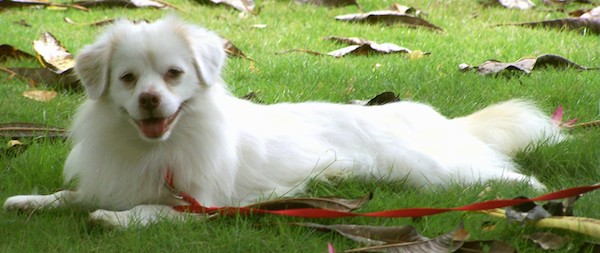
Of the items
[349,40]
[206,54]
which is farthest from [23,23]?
[206,54]

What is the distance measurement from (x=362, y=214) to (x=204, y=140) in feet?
3.01

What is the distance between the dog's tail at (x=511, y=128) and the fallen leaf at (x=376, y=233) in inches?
66.1

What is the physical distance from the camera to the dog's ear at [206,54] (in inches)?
168

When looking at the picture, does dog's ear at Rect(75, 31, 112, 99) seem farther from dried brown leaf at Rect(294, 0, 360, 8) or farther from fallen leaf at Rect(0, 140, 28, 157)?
dried brown leaf at Rect(294, 0, 360, 8)

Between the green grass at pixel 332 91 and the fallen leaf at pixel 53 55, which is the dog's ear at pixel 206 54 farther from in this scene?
the fallen leaf at pixel 53 55

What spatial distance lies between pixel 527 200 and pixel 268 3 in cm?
717

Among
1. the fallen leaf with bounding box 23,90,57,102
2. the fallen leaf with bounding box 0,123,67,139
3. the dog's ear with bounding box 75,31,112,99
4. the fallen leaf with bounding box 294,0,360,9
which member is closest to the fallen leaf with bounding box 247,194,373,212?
the dog's ear with bounding box 75,31,112,99

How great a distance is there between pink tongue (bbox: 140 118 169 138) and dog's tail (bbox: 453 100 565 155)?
191 centimetres

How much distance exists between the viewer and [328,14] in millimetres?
10070

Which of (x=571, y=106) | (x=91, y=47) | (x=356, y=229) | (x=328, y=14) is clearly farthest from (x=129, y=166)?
(x=328, y=14)

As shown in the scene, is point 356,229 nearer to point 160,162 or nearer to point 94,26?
point 160,162

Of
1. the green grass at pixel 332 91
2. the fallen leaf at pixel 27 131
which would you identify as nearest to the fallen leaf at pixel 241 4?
the green grass at pixel 332 91

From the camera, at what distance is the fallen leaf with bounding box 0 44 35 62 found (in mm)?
7227

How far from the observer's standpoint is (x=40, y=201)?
431 centimetres
